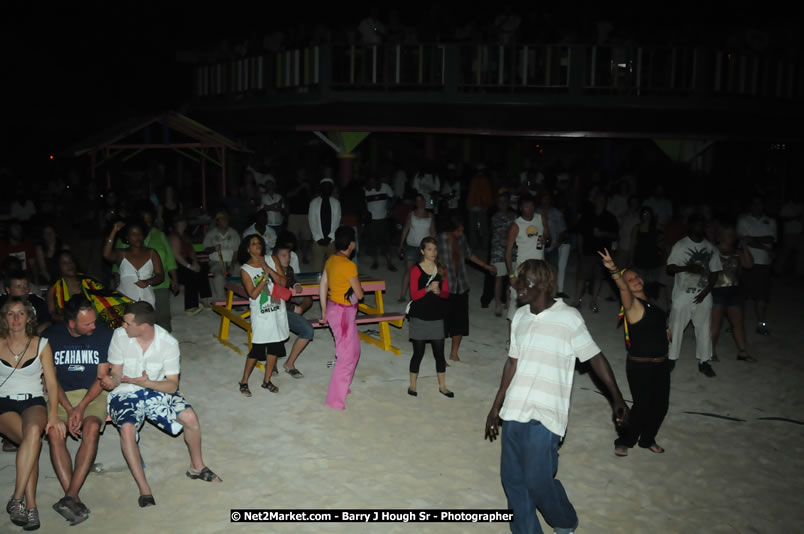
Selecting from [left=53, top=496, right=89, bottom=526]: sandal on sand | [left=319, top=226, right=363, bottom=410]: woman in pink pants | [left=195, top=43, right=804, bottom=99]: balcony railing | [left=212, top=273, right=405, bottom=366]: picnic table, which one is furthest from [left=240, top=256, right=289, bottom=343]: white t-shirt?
[left=195, top=43, right=804, bottom=99]: balcony railing

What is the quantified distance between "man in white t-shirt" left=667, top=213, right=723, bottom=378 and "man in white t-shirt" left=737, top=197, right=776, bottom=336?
1.82 m

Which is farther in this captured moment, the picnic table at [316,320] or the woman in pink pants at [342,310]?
the picnic table at [316,320]

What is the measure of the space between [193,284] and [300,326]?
327cm

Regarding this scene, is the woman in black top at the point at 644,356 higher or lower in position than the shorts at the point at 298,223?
lower

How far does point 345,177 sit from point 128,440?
39.9 ft

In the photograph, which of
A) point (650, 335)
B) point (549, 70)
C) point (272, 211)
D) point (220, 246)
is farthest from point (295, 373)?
point (549, 70)

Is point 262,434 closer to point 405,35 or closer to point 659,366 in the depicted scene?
point 659,366

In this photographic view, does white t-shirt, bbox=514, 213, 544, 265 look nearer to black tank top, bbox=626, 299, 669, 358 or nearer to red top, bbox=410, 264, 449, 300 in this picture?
red top, bbox=410, 264, 449, 300

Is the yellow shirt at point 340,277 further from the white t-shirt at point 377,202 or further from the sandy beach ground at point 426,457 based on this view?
the white t-shirt at point 377,202

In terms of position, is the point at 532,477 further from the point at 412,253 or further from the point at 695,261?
the point at 412,253

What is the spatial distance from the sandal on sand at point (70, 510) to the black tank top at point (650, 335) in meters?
4.45

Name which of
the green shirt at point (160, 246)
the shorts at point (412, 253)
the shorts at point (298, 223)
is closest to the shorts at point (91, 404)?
the green shirt at point (160, 246)

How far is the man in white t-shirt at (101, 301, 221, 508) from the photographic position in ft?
18.9

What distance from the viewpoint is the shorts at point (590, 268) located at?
37.0 feet
